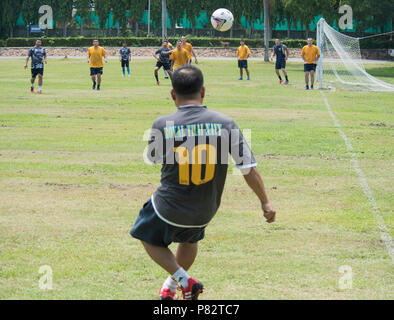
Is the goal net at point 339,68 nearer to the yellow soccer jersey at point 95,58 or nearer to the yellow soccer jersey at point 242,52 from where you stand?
the yellow soccer jersey at point 242,52

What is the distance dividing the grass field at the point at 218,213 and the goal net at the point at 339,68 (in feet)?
37.4

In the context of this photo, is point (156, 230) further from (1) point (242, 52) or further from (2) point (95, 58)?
(1) point (242, 52)

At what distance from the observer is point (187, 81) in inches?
198

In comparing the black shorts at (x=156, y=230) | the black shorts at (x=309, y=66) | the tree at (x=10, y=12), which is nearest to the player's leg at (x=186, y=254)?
the black shorts at (x=156, y=230)

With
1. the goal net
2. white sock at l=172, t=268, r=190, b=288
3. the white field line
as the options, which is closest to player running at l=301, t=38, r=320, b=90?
the goal net

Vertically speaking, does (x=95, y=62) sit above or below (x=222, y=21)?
below

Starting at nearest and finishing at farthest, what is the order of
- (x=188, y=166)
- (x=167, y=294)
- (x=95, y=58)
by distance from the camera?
(x=188, y=166)
(x=167, y=294)
(x=95, y=58)

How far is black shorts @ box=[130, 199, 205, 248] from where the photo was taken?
5094 millimetres

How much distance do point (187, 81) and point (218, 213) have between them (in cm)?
400

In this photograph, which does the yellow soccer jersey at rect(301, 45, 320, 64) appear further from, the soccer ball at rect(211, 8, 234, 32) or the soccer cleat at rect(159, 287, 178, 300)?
A: the soccer cleat at rect(159, 287, 178, 300)

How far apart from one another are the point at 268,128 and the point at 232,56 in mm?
51899

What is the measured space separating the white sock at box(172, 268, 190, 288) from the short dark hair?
1.34 meters

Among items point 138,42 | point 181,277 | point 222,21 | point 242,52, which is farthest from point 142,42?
point 181,277

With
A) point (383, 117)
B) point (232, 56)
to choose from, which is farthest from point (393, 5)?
point (383, 117)
